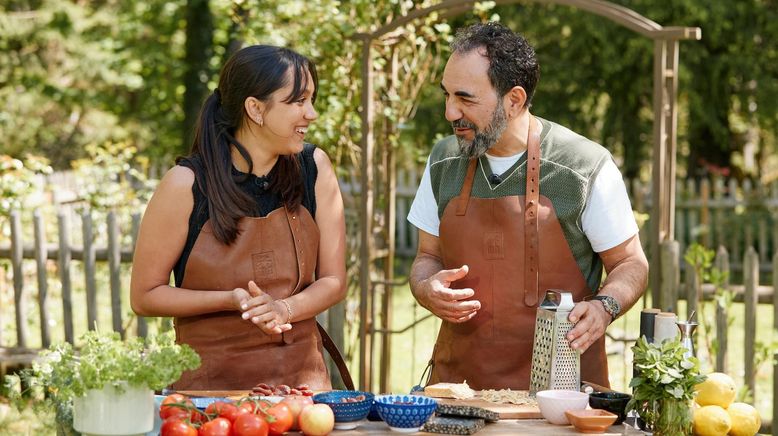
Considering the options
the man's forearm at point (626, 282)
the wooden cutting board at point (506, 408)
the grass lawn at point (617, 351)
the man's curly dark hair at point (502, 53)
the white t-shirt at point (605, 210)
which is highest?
the man's curly dark hair at point (502, 53)

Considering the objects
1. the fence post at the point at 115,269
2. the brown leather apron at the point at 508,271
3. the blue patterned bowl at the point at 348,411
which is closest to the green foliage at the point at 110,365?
the blue patterned bowl at the point at 348,411

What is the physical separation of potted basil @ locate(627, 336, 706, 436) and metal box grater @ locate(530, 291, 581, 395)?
13.3 inches

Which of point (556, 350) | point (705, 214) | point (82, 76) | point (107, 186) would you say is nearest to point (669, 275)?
point (556, 350)

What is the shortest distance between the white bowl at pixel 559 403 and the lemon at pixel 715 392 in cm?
29

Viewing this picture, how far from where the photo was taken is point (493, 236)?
11.2ft

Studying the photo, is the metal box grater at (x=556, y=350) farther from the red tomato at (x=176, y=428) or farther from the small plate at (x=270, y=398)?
the red tomato at (x=176, y=428)

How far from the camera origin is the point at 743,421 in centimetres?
A: 260

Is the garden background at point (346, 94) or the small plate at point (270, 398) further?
the garden background at point (346, 94)

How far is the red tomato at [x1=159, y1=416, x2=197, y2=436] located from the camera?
2385 millimetres

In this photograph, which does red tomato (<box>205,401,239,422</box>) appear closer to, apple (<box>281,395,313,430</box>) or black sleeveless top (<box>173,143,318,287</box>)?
apple (<box>281,395,313,430</box>)

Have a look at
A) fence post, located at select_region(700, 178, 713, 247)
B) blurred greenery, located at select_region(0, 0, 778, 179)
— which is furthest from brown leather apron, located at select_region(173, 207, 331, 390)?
fence post, located at select_region(700, 178, 713, 247)

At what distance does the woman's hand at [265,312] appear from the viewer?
10.1ft

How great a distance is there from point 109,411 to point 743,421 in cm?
157

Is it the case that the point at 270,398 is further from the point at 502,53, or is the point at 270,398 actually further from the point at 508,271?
the point at 502,53
